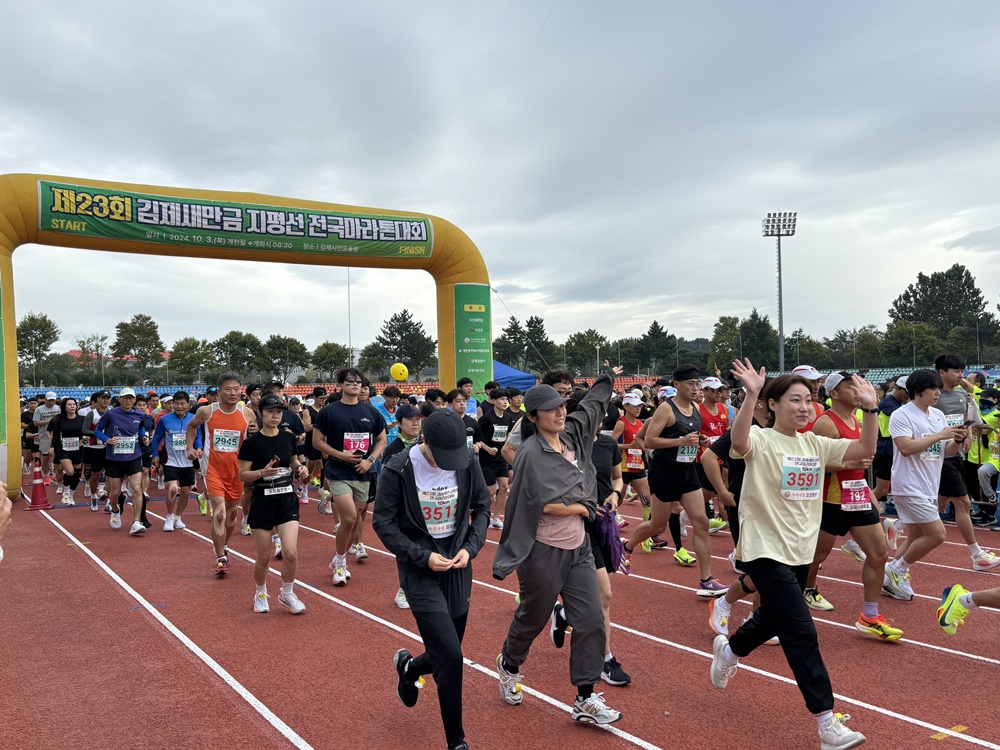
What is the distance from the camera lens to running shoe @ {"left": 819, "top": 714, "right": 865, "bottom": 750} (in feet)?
11.7

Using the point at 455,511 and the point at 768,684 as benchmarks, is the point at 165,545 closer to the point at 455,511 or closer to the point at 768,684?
the point at 455,511

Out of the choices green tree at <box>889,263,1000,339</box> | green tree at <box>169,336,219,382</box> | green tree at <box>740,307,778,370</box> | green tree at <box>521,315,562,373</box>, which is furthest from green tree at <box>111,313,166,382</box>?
green tree at <box>889,263,1000,339</box>

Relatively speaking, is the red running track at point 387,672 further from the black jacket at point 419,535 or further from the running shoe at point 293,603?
the black jacket at point 419,535

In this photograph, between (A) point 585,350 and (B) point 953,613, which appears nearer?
(B) point 953,613

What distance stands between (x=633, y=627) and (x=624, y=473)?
397 centimetres

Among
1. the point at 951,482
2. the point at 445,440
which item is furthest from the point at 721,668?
the point at 951,482

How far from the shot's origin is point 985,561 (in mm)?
7273

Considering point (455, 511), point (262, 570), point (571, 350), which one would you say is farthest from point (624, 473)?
point (571, 350)

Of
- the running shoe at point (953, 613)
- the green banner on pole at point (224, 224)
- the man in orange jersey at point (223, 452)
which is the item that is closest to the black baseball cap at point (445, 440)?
the running shoe at point (953, 613)

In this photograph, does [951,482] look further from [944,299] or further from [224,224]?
[944,299]

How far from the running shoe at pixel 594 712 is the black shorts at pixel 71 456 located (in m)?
13.2

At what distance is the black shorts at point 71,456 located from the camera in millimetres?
14000

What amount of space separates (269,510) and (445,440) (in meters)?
3.26

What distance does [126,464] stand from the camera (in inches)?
431
